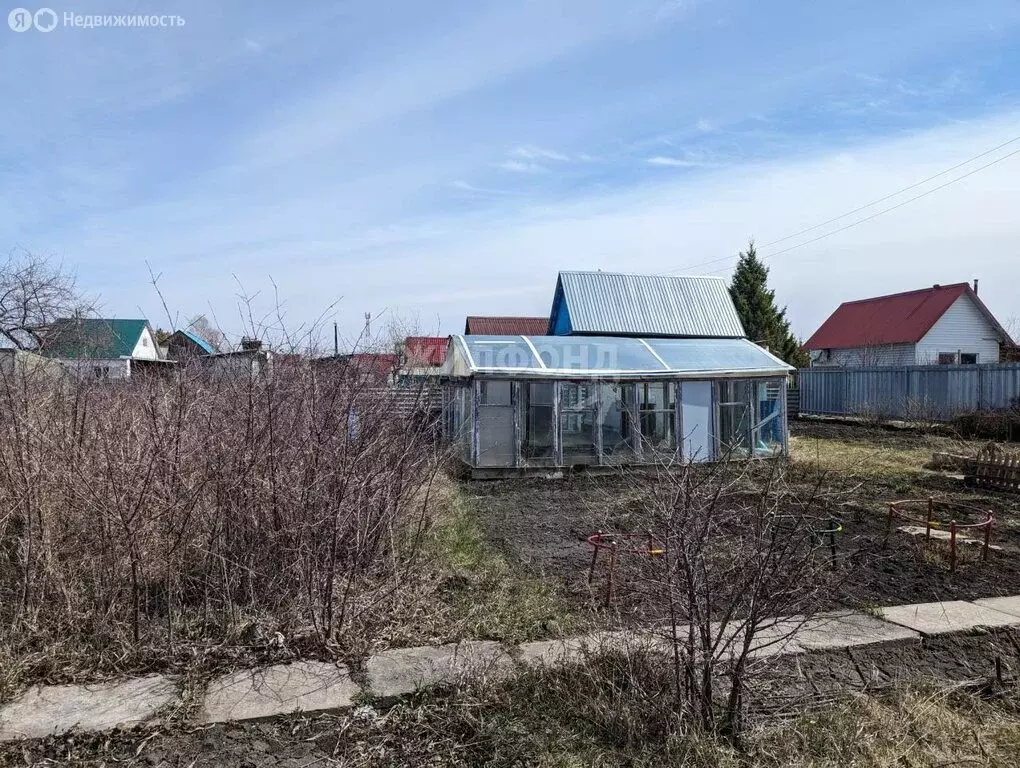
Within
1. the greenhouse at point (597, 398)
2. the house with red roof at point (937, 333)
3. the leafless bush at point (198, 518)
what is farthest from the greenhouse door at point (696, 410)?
the house with red roof at point (937, 333)

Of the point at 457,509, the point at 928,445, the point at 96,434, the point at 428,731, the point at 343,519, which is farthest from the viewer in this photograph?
the point at 928,445

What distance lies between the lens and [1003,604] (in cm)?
497

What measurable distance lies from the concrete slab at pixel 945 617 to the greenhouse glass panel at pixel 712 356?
9425 mm

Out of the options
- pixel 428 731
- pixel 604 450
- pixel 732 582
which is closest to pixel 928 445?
pixel 604 450

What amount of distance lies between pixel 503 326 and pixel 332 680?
37.1 m

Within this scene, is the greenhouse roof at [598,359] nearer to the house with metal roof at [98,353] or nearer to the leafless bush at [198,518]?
the house with metal roof at [98,353]

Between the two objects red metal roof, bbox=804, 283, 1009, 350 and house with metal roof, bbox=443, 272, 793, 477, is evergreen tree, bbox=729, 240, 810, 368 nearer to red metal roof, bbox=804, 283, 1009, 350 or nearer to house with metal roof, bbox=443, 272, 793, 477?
red metal roof, bbox=804, 283, 1009, 350

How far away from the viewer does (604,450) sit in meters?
14.0

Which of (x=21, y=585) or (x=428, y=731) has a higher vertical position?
(x=21, y=585)

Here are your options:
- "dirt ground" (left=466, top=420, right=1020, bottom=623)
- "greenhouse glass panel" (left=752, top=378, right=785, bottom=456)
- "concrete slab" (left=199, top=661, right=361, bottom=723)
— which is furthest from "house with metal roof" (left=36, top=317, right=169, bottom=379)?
"greenhouse glass panel" (left=752, top=378, right=785, bottom=456)

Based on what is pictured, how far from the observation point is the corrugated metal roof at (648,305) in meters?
19.5

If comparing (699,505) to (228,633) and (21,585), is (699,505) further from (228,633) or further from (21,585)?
(21,585)

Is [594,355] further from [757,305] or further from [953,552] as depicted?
[757,305]

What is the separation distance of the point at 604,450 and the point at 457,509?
5575mm
